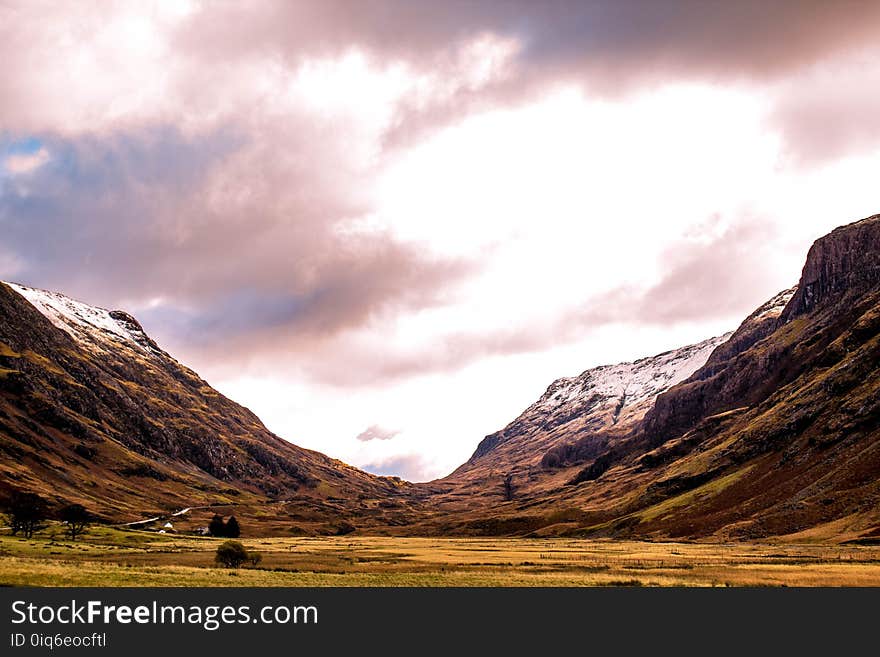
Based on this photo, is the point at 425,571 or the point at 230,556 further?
the point at 230,556

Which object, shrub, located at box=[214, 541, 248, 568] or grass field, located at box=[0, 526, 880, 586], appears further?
shrub, located at box=[214, 541, 248, 568]

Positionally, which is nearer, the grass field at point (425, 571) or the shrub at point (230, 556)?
the grass field at point (425, 571)

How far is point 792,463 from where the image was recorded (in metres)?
198

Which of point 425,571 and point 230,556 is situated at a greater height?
point 230,556
